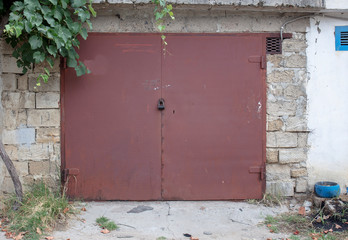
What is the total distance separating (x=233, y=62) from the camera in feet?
16.1

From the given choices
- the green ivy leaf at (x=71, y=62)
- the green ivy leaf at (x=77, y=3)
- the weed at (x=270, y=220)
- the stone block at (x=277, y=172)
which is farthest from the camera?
the stone block at (x=277, y=172)

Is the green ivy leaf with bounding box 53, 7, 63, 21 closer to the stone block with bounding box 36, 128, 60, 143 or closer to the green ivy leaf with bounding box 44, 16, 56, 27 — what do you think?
the green ivy leaf with bounding box 44, 16, 56, 27

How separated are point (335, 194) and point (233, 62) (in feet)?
6.64

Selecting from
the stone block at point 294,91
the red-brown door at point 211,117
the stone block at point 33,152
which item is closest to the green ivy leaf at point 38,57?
the stone block at point 33,152

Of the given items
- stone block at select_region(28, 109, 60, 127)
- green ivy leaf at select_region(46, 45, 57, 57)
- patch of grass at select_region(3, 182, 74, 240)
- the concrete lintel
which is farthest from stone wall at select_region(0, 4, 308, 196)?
green ivy leaf at select_region(46, 45, 57, 57)

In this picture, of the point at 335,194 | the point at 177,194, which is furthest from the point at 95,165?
the point at 335,194

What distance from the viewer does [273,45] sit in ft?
16.2

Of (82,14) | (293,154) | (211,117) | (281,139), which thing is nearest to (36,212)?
(82,14)

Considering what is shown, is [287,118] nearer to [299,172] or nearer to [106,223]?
[299,172]

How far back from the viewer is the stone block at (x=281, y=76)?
4941 mm

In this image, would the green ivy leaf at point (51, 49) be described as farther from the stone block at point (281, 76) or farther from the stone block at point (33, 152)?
the stone block at point (281, 76)

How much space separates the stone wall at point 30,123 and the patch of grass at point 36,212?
0.28m

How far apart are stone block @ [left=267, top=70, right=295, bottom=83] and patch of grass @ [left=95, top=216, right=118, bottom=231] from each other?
2.55 meters

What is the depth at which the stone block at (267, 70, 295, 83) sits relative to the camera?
16.2 ft
